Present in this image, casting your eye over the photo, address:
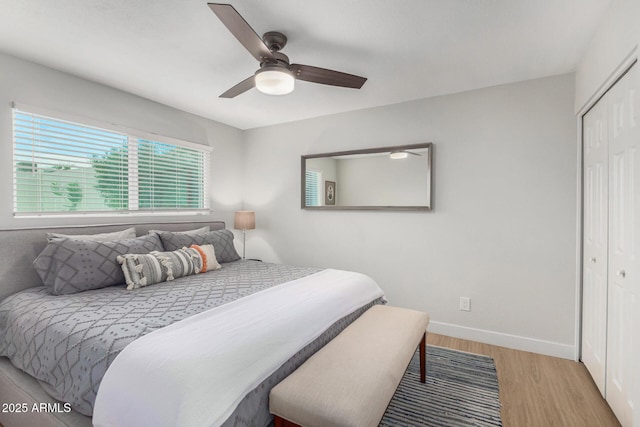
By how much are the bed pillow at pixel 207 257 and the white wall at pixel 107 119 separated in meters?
0.88

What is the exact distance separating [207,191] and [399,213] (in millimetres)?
2361

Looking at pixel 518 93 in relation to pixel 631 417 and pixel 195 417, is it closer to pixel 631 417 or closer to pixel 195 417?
pixel 631 417

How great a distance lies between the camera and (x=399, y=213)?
329cm

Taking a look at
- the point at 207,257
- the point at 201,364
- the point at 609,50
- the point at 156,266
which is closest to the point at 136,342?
the point at 201,364

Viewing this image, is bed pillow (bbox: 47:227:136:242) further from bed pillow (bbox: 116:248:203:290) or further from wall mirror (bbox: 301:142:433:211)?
wall mirror (bbox: 301:142:433:211)

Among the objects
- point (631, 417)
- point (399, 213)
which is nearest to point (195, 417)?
point (631, 417)

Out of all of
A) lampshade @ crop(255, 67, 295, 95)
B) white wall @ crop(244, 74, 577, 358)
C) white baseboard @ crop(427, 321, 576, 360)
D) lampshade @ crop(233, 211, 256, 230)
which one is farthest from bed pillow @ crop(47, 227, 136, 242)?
white baseboard @ crop(427, 321, 576, 360)

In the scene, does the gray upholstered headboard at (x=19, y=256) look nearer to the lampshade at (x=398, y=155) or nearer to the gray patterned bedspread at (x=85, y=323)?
the gray patterned bedspread at (x=85, y=323)

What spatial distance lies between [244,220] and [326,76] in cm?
235

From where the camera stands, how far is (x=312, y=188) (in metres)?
3.81

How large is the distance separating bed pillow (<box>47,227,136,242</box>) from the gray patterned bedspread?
1.31 ft

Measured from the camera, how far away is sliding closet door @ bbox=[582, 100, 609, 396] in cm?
203

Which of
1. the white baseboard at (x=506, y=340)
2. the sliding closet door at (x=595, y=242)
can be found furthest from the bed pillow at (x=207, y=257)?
the sliding closet door at (x=595, y=242)

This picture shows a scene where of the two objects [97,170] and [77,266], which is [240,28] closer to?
[77,266]
